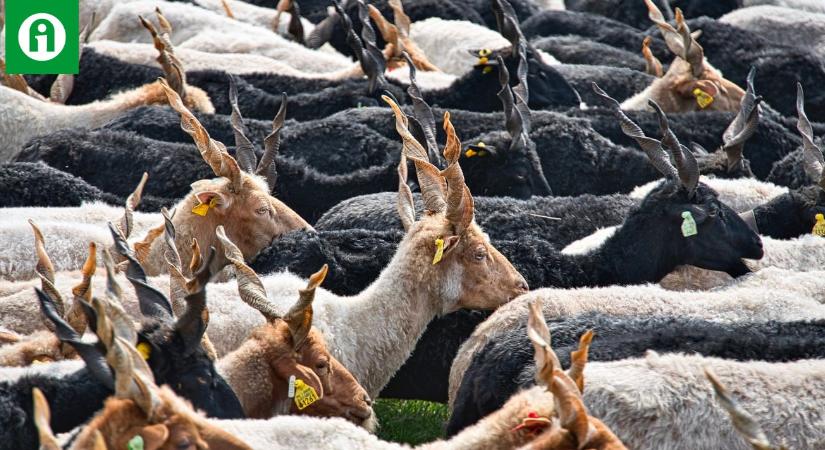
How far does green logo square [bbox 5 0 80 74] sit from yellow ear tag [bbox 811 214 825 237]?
7.05 metres

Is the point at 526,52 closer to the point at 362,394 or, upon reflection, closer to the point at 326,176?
the point at 326,176

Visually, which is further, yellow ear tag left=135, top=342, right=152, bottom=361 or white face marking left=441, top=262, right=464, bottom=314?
white face marking left=441, top=262, right=464, bottom=314

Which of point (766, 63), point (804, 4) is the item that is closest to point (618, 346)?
point (766, 63)

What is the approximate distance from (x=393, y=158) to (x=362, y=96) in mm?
1885

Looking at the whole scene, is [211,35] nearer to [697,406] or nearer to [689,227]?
[689,227]

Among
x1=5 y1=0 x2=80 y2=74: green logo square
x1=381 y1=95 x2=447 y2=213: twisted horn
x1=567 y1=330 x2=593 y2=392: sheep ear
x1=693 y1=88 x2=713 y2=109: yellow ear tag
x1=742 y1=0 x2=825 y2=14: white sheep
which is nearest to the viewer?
x1=567 y1=330 x2=593 y2=392: sheep ear

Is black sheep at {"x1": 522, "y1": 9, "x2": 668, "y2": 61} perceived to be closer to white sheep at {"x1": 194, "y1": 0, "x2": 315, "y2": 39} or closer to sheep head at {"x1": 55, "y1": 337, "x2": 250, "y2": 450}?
white sheep at {"x1": 194, "y1": 0, "x2": 315, "y2": 39}

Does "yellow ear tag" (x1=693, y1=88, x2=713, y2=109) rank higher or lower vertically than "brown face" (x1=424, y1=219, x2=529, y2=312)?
lower

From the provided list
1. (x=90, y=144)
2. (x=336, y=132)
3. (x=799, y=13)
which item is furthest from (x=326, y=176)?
(x=799, y=13)

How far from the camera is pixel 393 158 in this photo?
1001cm

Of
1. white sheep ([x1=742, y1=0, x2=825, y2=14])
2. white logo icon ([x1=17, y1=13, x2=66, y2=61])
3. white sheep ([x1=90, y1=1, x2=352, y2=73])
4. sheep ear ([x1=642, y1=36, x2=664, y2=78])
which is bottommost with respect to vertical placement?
white sheep ([x1=742, y1=0, x2=825, y2=14])

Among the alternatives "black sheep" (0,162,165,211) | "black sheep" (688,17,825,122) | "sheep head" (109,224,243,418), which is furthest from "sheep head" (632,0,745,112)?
"sheep head" (109,224,243,418)

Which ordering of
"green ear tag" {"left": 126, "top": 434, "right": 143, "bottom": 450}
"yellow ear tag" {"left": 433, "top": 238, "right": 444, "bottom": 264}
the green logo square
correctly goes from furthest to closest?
the green logo square < "yellow ear tag" {"left": 433, "top": 238, "right": 444, "bottom": 264} < "green ear tag" {"left": 126, "top": 434, "right": 143, "bottom": 450}

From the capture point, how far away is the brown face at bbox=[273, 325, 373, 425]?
5586 millimetres
